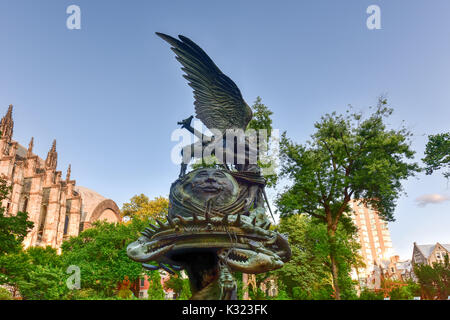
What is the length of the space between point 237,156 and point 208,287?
3.30 meters

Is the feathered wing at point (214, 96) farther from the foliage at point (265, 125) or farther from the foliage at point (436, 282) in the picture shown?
the foliage at point (436, 282)

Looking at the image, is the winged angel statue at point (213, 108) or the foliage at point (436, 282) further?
the foliage at point (436, 282)

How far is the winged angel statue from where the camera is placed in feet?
24.9

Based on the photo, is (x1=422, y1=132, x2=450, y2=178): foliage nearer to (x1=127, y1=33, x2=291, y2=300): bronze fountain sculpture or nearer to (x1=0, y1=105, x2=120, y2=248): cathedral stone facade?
(x1=127, y1=33, x2=291, y2=300): bronze fountain sculpture

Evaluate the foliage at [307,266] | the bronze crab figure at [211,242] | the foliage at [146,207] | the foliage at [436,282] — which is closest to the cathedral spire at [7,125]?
the foliage at [146,207]

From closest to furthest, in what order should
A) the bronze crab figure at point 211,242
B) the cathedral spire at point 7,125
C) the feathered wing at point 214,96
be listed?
the bronze crab figure at point 211,242 < the feathered wing at point 214,96 < the cathedral spire at point 7,125

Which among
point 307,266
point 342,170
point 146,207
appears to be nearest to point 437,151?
point 342,170

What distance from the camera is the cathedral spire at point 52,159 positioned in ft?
154

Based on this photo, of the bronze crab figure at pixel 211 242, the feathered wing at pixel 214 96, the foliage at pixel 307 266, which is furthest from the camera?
the foliage at pixel 307 266

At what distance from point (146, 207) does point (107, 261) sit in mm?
16068

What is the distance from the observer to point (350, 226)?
2448cm
